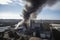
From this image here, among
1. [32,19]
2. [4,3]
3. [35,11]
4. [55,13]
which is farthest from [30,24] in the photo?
[4,3]

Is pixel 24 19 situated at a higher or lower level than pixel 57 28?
higher

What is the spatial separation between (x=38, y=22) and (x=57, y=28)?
28 cm

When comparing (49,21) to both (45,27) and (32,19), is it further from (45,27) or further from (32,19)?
(32,19)

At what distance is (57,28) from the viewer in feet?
4.90

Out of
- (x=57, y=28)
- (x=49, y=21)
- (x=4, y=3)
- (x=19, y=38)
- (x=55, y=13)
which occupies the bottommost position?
(x=19, y=38)

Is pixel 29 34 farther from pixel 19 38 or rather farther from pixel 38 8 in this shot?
pixel 38 8

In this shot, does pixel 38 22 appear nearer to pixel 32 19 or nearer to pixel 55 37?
pixel 32 19

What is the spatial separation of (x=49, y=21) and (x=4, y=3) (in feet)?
2.30

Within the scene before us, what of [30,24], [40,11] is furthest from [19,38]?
[40,11]

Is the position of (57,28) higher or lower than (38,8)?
lower

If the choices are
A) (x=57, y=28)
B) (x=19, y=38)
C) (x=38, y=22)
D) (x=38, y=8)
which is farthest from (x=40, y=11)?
(x=19, y=38)

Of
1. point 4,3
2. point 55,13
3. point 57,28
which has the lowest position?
point 57,28

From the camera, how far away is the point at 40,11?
1498mm

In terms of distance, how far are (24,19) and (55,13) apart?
0.45 metres
